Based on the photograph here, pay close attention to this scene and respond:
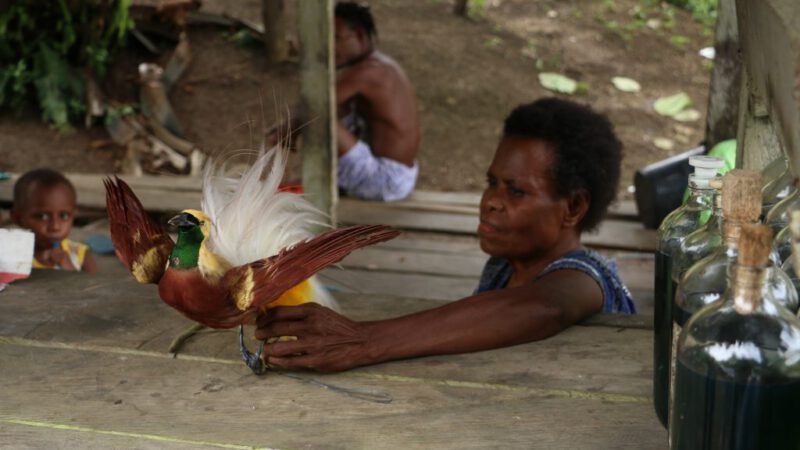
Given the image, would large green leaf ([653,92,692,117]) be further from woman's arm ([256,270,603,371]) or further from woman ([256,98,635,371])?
woman's arm ([256,270,603,371])

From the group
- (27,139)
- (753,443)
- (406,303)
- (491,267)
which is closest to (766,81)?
(753,443)

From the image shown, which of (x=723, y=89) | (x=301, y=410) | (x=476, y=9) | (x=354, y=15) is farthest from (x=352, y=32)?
(x=476, y=9)

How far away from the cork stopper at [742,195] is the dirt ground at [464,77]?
5.67m

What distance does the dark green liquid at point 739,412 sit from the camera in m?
0.99

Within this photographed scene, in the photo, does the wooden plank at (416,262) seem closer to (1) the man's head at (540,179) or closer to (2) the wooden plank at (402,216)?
(2) the wooden plank at (402,216)

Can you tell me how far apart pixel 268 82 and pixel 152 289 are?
20.5 ft

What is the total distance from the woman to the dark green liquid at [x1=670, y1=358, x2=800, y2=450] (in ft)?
2.62

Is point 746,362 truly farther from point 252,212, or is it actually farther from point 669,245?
point 252,212

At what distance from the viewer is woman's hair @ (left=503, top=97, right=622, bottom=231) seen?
2.33 meters

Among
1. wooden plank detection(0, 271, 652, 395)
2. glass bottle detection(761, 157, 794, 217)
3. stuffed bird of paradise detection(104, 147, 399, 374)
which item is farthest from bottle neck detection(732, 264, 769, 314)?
stuffed bird of paradise detection(104, 147, 399, 374)

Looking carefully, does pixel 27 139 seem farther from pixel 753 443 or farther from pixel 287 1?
pixel 753 443

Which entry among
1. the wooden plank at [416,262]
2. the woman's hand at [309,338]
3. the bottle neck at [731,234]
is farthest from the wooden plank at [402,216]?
the bottle neck at [731,234]

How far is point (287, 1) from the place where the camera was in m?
10.2

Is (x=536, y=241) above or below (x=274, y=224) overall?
below
